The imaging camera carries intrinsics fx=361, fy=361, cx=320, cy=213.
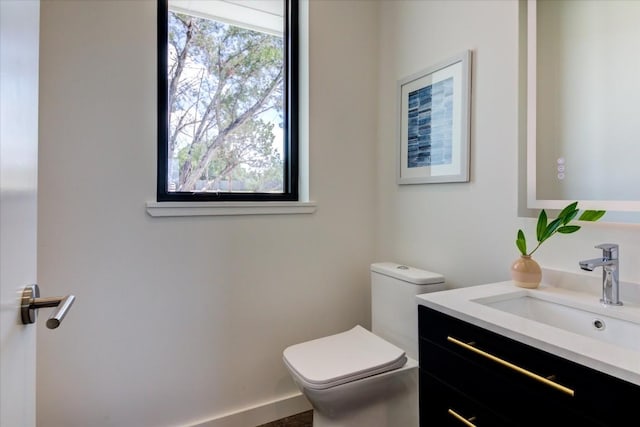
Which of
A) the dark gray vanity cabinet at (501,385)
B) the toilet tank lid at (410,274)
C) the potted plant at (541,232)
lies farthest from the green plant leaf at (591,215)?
the toilet tank lid at (410,274)

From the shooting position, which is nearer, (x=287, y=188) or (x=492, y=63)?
(x=492, y=63)

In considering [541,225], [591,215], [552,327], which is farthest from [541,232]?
[552,327]

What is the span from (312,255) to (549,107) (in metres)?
1.27

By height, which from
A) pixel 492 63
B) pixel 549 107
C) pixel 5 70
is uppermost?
pixel 492 63

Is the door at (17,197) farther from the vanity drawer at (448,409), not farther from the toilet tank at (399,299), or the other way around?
the toilet tank at (399,299)

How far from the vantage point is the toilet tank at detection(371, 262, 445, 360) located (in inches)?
62.7

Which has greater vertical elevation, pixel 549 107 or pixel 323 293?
pixel 549 107

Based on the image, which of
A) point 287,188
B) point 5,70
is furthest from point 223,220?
point 5,70

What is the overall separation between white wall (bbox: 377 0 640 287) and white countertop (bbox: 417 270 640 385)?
0.38 feet

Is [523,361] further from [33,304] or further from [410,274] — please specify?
[33,304]

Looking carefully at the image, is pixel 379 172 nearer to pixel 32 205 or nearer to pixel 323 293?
pixel 323 293

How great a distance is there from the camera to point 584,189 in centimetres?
122

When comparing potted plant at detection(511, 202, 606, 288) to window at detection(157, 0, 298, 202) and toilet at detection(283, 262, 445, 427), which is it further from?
window at detection(157, 0, 298, 202)

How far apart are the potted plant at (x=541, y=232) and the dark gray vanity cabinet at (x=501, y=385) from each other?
38 centimetres
